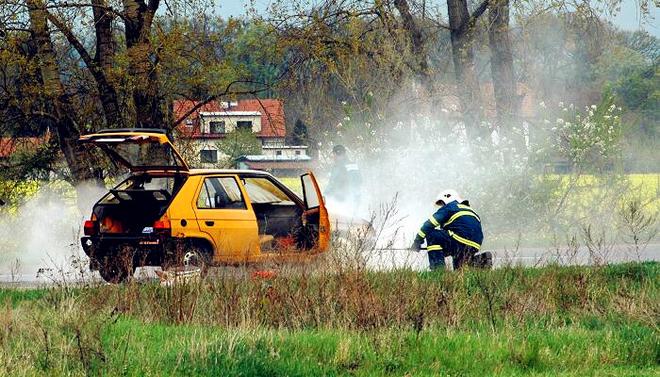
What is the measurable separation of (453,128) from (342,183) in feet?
24.3

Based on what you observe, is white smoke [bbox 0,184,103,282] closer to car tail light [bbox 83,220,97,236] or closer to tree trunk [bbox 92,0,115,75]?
tree trunk [bbox 92,0,115,75]

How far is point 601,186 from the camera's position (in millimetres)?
28328

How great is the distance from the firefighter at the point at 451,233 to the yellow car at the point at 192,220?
1.44m

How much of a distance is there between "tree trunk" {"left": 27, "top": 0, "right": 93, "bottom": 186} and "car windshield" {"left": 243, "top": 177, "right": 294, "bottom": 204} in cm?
673

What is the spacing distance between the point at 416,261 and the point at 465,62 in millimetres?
12517

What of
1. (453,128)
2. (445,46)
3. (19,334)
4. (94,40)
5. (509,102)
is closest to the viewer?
(19,334)

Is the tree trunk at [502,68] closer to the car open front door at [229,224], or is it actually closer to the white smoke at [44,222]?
the white smoke at [44,222]

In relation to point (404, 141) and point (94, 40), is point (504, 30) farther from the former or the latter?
point (94, 40)

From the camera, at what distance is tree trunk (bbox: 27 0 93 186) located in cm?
2258

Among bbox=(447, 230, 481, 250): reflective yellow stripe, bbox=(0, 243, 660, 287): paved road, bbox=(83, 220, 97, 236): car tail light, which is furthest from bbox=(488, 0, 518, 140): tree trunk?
bbox=(83, 220, 97, 236): car tail light

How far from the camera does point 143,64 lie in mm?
22828

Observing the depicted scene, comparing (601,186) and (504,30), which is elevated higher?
(504,30)

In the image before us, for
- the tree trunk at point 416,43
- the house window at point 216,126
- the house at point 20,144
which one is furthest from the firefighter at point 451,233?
the tree trunk at point 416,43

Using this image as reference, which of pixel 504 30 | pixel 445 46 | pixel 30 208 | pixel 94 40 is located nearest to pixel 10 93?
pixel 94 40
